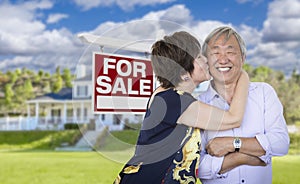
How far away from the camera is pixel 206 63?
5.67ft

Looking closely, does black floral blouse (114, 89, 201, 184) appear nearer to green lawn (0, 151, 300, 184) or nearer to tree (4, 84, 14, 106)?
green lawn (0, 151, 300, 184)

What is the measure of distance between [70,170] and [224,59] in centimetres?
885

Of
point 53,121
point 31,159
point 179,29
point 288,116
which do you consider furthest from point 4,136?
point 179,29

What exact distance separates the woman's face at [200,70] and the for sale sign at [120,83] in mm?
726

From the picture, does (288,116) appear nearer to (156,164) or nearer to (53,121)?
(53,121)

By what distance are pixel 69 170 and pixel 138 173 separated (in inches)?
350

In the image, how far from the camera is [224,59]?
5.95ft

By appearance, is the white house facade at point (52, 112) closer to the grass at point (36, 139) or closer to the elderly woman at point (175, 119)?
the grass at point (36, 139)

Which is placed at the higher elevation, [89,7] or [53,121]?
[89,7]

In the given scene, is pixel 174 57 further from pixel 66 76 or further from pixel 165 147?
pixel 66 76

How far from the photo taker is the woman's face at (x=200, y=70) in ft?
5.50

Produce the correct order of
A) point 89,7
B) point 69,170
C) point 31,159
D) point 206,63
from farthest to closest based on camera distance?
point 89,7 → point 31,159 → point 69,170 → point 206,63

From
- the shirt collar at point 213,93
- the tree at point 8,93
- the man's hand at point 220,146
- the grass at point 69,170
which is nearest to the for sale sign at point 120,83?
the shirt collar at point 213,93

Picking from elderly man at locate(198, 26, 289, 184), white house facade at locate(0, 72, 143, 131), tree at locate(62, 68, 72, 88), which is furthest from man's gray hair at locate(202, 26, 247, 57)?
tree at locate(62, 68, 72, 88)
